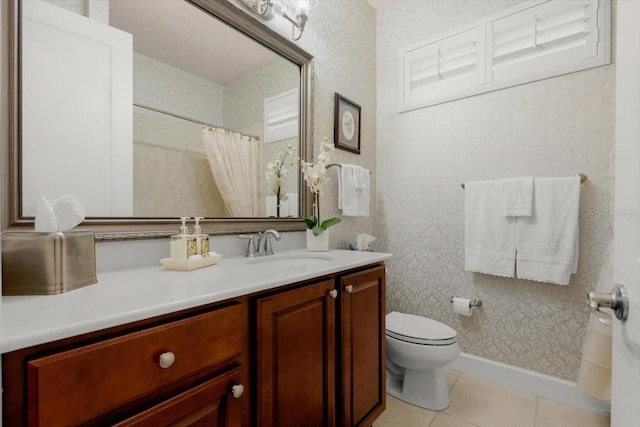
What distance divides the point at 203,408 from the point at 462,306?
1.70 m

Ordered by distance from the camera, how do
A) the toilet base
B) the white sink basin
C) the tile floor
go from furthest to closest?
the toilet base
the tile floor
the white sink basin

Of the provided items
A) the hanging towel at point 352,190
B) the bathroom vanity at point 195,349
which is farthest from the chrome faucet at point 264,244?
the hanging towel at point 352,190

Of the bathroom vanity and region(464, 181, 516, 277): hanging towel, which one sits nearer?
the bathroom vanity

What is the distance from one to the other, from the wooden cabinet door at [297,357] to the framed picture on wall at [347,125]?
1155 mm

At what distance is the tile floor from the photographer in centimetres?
153

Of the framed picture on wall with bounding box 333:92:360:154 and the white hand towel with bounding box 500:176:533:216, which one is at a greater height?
the framed picture on wall with bounding box 333:92:360:154

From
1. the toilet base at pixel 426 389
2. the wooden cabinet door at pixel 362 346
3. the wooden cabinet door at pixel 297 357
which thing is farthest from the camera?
the toilet base at pixel 426 389

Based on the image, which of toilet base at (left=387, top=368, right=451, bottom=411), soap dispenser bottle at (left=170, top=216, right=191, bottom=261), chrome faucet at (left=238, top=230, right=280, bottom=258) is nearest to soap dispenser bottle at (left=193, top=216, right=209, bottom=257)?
soap dispenser bottle at (left=170, top=216, right=191, bottom=261)

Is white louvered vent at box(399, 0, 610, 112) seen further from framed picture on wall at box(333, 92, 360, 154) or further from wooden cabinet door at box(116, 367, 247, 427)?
wooden cabinet door at box(116, 367, 247, 427)

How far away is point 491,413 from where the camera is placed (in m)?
1.60

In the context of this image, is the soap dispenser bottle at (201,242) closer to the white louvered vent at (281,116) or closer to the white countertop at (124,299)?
the white countertop at (124,299)

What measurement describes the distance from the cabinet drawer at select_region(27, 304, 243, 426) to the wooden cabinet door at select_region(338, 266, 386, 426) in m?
0.56

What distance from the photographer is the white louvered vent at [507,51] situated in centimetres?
162

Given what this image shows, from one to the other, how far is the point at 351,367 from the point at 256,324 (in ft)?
1.88
